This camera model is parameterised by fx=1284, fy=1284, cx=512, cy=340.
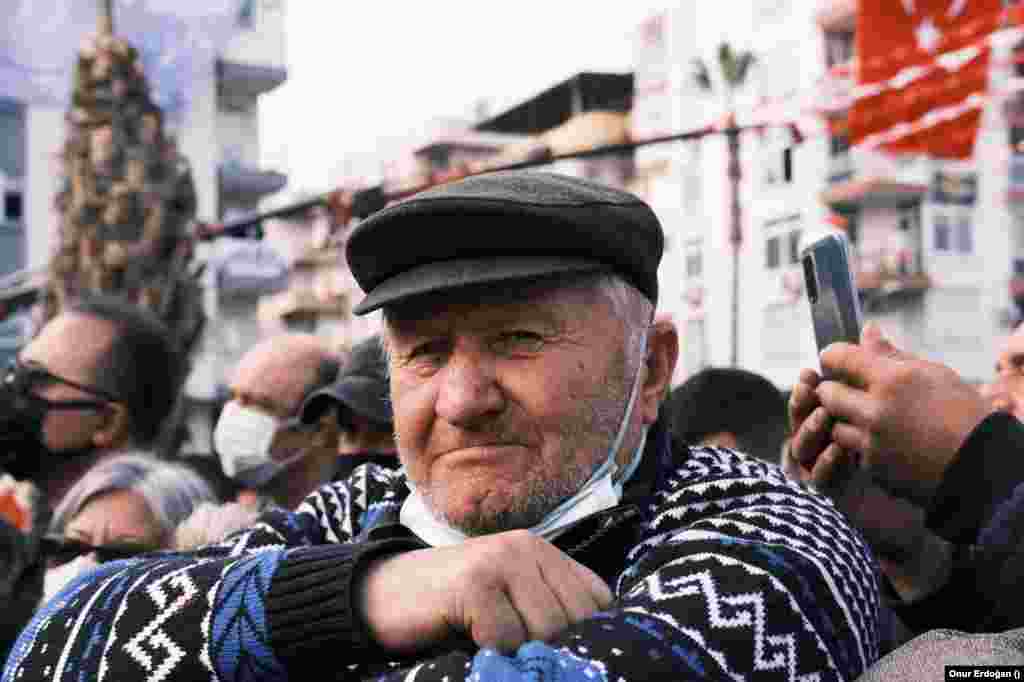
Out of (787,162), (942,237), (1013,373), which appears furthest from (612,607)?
(942,237)

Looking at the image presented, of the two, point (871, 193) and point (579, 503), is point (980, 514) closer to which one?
point (579, 503)

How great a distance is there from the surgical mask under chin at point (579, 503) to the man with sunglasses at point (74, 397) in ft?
8.25

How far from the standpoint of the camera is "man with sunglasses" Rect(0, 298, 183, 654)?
14.4 ft

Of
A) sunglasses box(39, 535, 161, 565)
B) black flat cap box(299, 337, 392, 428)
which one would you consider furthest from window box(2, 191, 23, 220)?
sunglasses box(39, 535, 161, 565)

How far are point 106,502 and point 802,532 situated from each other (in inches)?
97.1

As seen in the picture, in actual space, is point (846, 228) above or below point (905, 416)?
above

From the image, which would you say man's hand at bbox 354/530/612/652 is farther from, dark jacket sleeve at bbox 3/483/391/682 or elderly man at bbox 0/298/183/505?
elderly man at bbox 0/298/183/505

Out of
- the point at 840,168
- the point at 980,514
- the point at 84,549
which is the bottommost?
the point at 84,549

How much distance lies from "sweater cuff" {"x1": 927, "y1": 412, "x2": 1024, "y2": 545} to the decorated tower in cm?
1377

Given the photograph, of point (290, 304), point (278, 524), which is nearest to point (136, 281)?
point (278, 524)

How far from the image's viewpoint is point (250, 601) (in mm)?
1859

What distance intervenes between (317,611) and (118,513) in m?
2.11

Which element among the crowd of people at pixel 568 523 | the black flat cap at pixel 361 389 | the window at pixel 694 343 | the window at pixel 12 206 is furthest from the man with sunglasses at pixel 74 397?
the window at pixel 694 343

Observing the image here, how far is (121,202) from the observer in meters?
15.2
